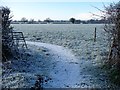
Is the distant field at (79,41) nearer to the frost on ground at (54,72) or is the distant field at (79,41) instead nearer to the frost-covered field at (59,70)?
the frost-covered field at (59,70)

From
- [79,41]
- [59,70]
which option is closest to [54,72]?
[59,70]

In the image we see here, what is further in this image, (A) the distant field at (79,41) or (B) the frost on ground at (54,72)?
(A) the distant field at (79,41)

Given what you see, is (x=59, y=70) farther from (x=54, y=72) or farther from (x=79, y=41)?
(x=79, y=41)

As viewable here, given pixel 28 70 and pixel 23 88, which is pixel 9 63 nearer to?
pixel 28 70

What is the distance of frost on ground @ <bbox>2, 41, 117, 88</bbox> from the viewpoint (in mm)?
12229

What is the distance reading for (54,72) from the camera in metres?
14.6

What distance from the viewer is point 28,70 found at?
14.6 m

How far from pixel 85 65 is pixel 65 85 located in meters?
3.87

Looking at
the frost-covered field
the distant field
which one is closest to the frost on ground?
the frost-covered field

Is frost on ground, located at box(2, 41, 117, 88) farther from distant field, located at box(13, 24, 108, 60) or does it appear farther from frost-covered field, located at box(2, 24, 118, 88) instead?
distant field, located at box(13, 24, 108, 60)

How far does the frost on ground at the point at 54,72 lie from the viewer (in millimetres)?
12229

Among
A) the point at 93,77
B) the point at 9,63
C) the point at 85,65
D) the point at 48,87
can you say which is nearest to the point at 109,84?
the point at 93,77

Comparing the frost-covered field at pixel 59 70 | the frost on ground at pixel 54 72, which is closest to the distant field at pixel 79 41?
the frost-covered field at pixel 59 70

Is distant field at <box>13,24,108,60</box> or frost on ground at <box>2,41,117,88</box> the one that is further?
distant field at <box>13,24,108,60</box>
